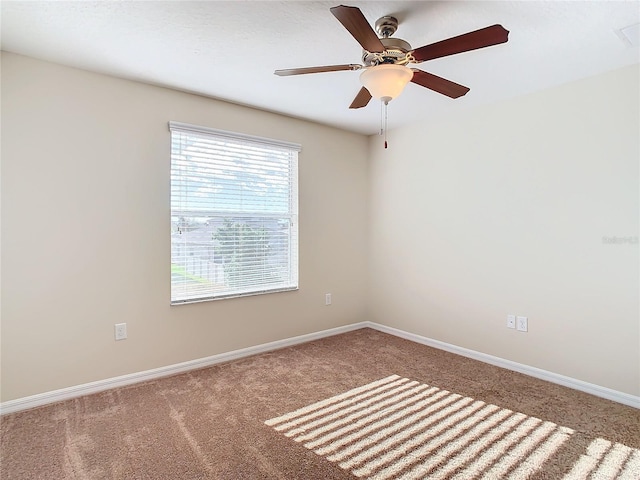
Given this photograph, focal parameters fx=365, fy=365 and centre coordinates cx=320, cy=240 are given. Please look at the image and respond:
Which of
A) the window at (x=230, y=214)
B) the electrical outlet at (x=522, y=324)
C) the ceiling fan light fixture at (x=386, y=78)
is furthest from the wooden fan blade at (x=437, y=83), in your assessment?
the electrical outlet at (x=522, y=324)

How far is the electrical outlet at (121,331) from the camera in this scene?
273 cm

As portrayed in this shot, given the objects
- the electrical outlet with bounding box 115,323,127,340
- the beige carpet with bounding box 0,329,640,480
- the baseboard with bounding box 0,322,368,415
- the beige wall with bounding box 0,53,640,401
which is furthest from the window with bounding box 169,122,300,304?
the beige carpet with bounding box 0,329,640,480

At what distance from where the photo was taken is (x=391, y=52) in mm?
1790

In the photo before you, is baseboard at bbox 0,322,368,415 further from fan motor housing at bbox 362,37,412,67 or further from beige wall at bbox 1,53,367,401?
fan motor housing at bbox 362,37,412,67

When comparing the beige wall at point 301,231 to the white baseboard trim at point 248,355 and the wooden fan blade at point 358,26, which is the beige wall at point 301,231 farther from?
the wooden fan blade at point 358,26

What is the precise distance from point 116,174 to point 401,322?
308cm

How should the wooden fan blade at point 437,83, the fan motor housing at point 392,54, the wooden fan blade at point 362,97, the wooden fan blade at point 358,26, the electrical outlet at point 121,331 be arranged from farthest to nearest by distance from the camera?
the electrical outlet at point 121,331 < the wooden fan blade at point 362,97 < the wooden fan blade at point 437,83 < the fan motor housing at point 392,54 < the wooden fan blade at point 358,26

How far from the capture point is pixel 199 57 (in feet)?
7.80

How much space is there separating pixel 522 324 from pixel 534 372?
0.38 metres

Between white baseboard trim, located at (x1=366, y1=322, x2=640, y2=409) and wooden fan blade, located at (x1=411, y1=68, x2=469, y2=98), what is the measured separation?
7.40 ft

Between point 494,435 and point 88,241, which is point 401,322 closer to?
point 494,435

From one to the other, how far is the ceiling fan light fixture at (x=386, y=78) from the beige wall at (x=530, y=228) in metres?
1.64

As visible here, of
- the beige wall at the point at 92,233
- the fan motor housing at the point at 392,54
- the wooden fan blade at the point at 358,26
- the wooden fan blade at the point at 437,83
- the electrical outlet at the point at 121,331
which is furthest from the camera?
the electrical outlet at the point at 121,331

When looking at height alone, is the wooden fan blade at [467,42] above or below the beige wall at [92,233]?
above
